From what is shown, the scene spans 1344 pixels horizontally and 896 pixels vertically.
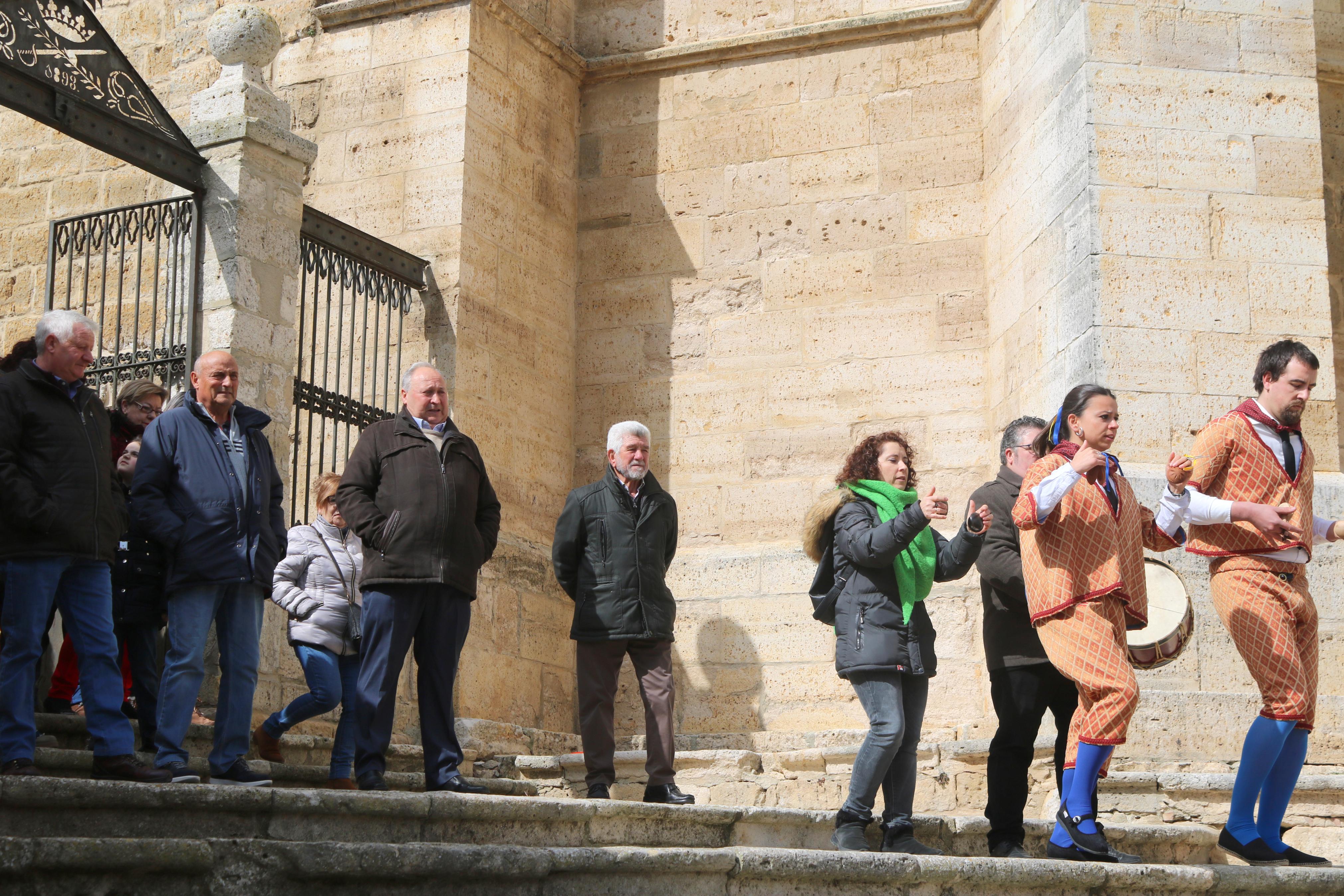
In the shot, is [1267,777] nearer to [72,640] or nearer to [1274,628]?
[1274,628]

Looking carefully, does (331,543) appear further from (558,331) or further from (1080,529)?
(558,331)

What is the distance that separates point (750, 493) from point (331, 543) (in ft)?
12.8

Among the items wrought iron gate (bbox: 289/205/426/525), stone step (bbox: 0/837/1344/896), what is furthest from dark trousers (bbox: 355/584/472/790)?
wrought iron gate (bbox: 289/205/426/525)

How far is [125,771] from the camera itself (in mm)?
5199

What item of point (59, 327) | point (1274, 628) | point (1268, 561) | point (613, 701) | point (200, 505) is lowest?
point (613, 701)

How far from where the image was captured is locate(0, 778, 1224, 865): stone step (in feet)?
14.4

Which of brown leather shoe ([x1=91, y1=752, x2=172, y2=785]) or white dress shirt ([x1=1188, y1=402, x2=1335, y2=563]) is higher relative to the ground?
white dress shirt ([x1=1188, y1=402, x2=1335, y2=563])

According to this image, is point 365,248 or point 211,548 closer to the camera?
point 211,548

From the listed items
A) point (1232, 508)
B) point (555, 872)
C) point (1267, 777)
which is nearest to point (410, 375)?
point (555, 872)

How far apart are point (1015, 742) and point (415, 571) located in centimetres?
225

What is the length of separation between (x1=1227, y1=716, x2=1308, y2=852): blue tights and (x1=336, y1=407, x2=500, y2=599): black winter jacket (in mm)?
2854

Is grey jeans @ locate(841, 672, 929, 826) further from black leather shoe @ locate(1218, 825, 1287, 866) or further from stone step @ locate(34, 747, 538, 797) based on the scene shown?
stone step @ locate(34, 747, 538, 797)

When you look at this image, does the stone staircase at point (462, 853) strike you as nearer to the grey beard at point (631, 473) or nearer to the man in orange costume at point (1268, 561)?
the man in orange costume at point (1268, 561)

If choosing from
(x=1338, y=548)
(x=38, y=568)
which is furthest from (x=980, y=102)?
(x=38, y=568)
